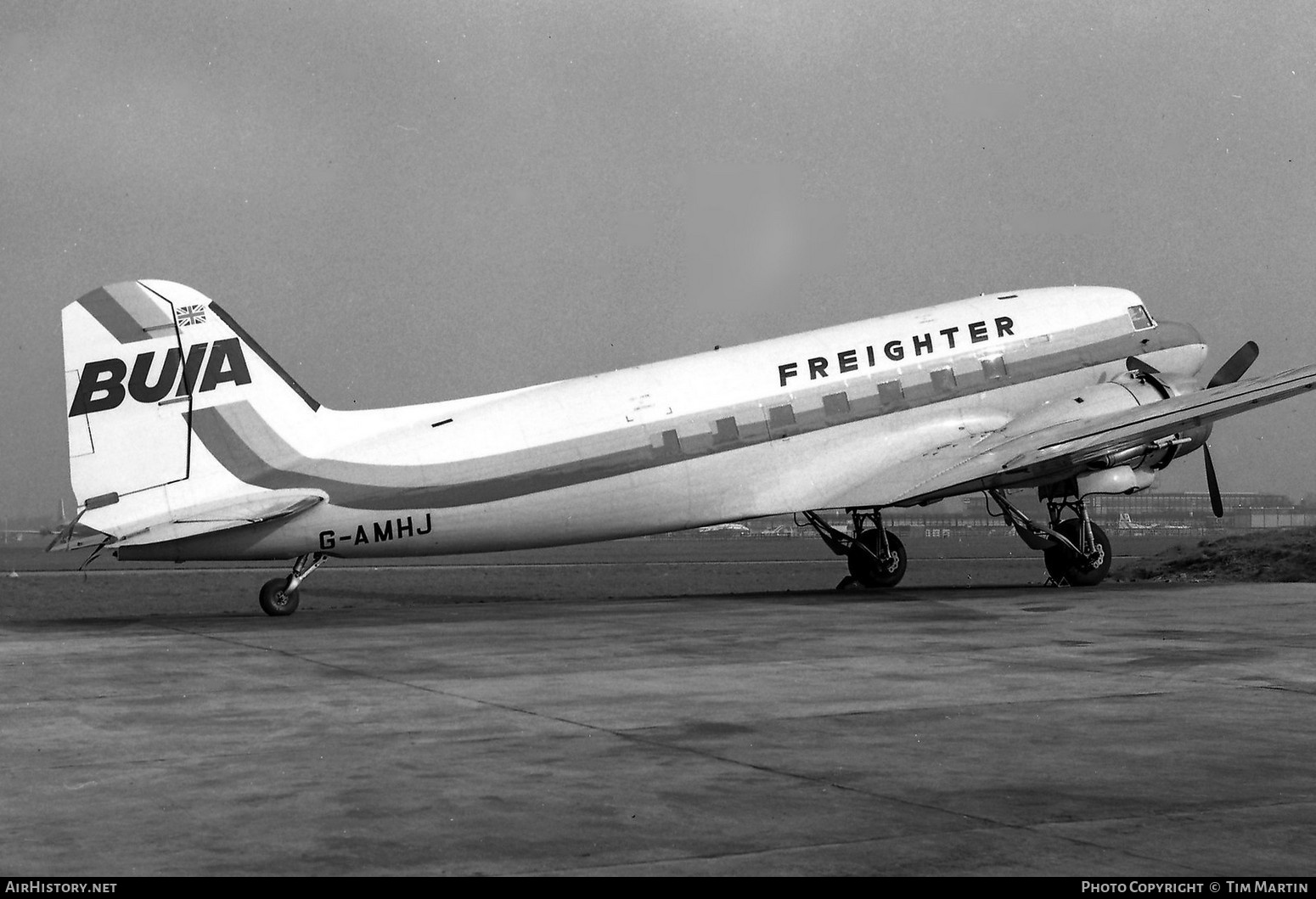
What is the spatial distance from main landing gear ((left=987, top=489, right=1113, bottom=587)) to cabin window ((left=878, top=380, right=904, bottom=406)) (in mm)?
2654

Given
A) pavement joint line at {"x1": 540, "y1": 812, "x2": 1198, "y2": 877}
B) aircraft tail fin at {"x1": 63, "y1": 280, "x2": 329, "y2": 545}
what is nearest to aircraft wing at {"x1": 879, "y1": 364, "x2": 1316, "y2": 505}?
aircraft tail fin at {"x1": 63, "y1": 280, "x2": 329, "y2": 545}

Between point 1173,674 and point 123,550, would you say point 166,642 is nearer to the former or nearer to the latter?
point 123,550

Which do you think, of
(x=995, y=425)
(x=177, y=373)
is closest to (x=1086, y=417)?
(x=995, y=425)

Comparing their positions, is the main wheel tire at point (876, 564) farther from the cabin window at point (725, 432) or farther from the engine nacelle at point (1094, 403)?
the cabin window at point (725, 432)

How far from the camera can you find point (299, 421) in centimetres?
2319

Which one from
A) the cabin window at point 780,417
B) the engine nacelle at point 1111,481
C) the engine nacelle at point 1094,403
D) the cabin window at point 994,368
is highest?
the cabin window at point 994,368

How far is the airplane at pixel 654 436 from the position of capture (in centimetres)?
2192

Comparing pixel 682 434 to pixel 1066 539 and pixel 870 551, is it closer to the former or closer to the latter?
pixel 870 551

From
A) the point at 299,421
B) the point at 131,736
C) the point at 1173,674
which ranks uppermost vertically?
the point at 299,421

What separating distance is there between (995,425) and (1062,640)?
11542 millimetres

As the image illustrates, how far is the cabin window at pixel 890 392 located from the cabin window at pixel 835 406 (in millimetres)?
783

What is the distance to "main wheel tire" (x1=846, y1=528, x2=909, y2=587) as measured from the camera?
29.4 metres

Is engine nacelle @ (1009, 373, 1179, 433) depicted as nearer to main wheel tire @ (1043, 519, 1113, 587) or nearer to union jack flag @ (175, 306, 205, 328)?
main wheel tire @ (1043, 519, 1113, 587)

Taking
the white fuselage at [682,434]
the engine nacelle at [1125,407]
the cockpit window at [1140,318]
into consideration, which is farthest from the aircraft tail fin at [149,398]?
the cockpit window at [1140,318]
